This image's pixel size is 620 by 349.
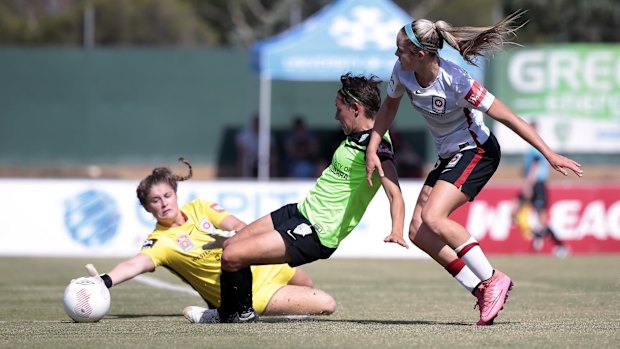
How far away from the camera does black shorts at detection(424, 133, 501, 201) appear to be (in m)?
7.17

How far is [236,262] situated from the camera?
284 inches

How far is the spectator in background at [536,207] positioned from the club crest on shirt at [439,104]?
10129 millimetres

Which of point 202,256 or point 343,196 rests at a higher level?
point 343,196

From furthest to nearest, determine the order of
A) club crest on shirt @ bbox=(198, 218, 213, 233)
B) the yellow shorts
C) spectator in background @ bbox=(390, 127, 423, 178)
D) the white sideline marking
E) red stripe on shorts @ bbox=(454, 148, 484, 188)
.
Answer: spectator in background @ bbox=(390, 127, 423, 178), the white sideline marking, club crest on shirt @ bbox=(198, 218, 213, 233), the yellow shorts, red stripe on shorts @ bbox=(454, 148, 484, 188)

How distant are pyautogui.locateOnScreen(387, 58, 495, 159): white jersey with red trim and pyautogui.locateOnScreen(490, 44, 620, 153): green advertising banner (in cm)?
1607

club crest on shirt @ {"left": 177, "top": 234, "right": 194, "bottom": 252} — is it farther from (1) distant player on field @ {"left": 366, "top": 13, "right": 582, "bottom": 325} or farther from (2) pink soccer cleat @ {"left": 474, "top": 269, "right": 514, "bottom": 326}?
(2) pink soccer cleat @ {"left": 474, "top": 269, "right": 514, "bottom": 326}

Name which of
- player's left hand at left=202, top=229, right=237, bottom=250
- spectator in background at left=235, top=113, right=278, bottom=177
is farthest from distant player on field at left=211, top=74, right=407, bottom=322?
spectator in background at left=235, top=113, right=278, bottom=177

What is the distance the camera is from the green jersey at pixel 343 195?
7.18m

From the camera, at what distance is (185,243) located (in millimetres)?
7867

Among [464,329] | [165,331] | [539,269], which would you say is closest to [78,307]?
[165,331]

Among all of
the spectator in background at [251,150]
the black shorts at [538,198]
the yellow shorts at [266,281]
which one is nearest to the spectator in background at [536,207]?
the black shorts at [538,198]

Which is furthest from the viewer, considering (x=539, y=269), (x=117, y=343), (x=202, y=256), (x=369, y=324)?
(x=539, y=269)

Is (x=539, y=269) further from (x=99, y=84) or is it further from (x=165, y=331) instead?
(x=99, y=84)

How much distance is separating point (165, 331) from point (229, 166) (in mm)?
17871
